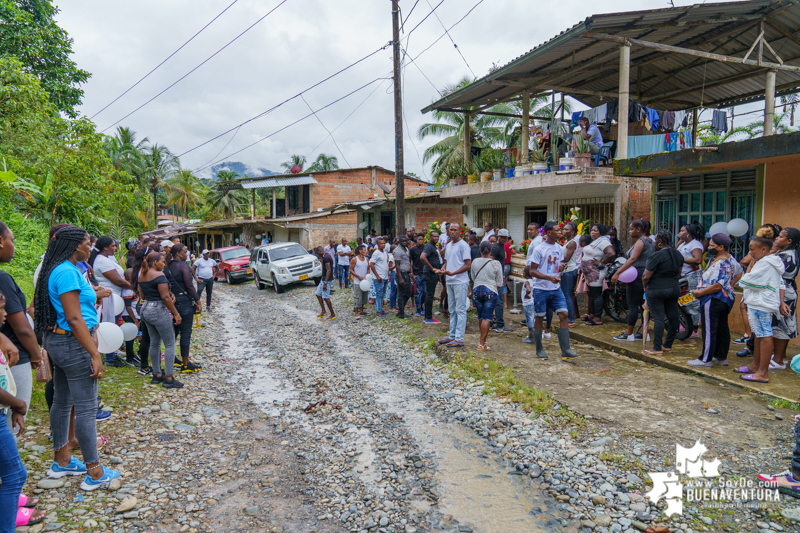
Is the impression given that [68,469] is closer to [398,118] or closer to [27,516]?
[27,516]

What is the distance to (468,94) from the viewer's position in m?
13.7

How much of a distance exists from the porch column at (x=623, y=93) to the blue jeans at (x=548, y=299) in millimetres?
4170

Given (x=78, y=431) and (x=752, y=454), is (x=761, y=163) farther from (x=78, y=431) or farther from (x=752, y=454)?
(x=78, y=431)

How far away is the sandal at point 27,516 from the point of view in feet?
11.3

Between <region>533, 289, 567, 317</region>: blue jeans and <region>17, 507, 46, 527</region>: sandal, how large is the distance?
5.96 meters

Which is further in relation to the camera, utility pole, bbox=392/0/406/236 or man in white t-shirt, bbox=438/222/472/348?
utility pole, bbox=392/0/406/236

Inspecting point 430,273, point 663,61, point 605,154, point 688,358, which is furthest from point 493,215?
point 688,358

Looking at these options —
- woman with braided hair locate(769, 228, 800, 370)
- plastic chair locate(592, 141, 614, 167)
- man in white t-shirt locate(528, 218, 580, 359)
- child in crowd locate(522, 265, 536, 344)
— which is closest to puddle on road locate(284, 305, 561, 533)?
man in white t-shirt locate(528, 218, 580, 359)

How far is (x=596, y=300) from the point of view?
9.23 metres

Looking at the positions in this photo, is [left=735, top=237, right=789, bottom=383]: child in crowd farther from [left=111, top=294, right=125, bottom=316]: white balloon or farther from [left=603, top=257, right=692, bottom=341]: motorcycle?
[left=111, top=294, right=125, bottom=316]: white balloon

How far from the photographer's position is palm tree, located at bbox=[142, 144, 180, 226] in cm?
3950

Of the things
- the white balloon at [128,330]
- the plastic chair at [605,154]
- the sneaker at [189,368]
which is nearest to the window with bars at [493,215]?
the plastic chair at [605,154]

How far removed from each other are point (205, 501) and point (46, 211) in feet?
50.3

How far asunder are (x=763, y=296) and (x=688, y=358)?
5.25 feet
